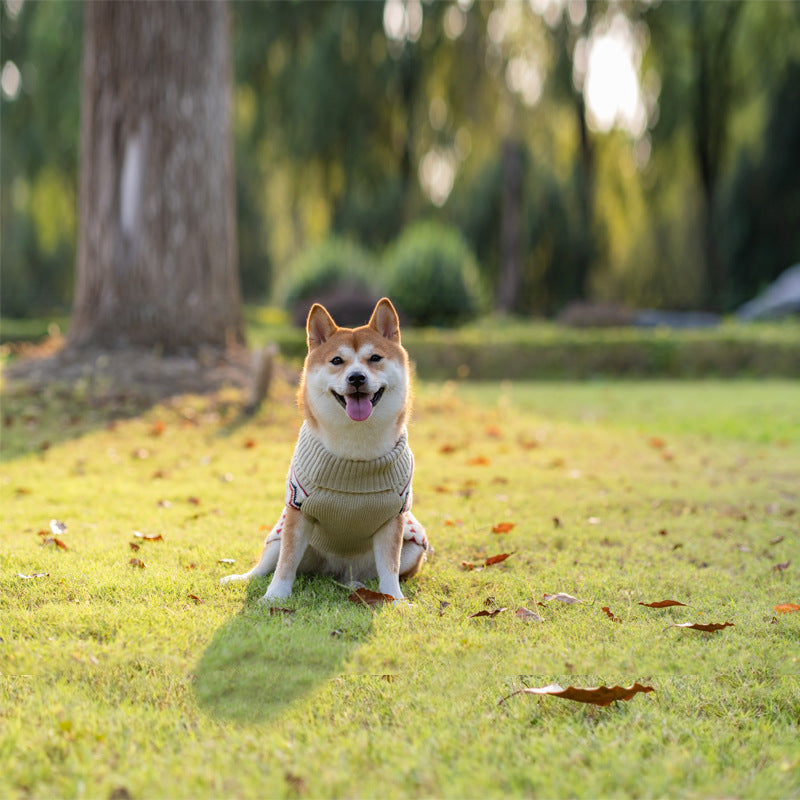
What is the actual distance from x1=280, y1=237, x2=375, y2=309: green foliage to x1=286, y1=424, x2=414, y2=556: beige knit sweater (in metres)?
13.4

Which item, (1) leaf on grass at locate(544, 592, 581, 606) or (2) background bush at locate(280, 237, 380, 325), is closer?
(1) leaf on grass at locate(544, 592, 581, 606)

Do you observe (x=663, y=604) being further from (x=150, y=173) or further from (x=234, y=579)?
(x=150, y=173)

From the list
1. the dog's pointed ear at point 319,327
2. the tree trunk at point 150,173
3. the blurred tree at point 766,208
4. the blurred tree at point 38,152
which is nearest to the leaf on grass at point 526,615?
the dog's pointed ear at point 319,327

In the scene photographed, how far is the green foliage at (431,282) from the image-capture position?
1584 cm

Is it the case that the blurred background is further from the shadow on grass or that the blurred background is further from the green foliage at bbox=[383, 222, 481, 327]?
the shadow on grass

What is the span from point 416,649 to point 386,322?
1.35m

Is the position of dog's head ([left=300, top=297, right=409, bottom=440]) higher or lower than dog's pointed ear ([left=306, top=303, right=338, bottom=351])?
lower

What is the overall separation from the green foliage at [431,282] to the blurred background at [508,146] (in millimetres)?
2169

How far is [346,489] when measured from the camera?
3.21 metres

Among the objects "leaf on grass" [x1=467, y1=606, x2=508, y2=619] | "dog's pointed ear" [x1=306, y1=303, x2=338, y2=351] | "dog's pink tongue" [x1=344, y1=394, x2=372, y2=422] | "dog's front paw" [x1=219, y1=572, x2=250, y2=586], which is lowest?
"leaf on grass" [x1=467, y1=606, x2=508, y2=619]

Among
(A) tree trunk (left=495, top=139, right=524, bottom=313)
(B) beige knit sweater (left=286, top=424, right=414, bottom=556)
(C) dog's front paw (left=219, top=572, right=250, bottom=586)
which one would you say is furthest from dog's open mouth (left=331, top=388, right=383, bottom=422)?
(A) tree trunk (left=495, top=139, right=524, bottom=313)

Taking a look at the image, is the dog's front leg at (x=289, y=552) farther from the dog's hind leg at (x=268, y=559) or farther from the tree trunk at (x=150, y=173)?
the tree trunk at (x=150, y=173)

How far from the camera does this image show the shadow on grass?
8.11ft

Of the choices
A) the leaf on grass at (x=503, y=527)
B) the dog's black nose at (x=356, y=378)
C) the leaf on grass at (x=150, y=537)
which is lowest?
the leaf on grass at (x=503, y=527)
